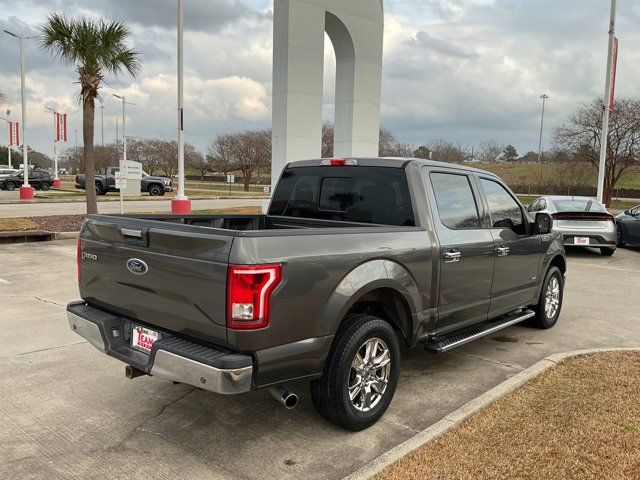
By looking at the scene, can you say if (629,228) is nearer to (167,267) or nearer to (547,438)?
(547,438)

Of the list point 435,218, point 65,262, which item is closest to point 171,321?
point 435,218

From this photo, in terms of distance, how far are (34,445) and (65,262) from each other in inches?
287

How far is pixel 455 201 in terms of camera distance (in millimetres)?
4586

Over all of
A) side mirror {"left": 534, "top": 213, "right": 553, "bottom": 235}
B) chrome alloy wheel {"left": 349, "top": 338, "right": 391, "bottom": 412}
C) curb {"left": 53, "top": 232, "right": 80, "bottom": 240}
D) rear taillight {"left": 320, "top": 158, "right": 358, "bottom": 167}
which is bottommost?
curb {"left": 53, "top": 232, "right": 80, "bottom": 240}

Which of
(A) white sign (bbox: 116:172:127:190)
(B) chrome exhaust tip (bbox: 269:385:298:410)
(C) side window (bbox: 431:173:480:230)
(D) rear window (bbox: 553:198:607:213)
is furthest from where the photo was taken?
(A) white sign (bbox: 116:172:127:190)

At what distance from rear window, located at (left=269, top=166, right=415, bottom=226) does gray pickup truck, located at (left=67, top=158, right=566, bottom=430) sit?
1 cm

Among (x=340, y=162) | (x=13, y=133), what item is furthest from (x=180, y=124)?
(x=13, y=133)

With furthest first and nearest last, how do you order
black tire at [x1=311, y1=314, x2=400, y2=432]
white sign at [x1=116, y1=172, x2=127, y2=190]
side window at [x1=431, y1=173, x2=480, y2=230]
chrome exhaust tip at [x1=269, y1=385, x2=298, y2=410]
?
white sign at [x1=116, y1=172, x2=127, y2=190]
side window at [x1=431, y1=173, x2=480, y2=230]
black tire at [x1=311, y1=314, x2=400, y2=432]
chrome exhaust tip at [x1=269, y1=385, x2=298, y2=410]

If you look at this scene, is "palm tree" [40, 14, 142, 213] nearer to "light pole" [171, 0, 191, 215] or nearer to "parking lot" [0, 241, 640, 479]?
"light pole" [171, 0, 191, 215]

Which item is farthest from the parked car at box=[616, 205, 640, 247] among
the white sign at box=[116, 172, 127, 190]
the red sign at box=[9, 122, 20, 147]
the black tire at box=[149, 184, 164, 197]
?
the red sign at box=[9, 122, 20, 147]

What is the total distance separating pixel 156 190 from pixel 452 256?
33.9 metres

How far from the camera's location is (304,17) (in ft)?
50.5

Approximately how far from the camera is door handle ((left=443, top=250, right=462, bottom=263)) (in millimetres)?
4187

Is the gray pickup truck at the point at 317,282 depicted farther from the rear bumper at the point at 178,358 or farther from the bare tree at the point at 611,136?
the bare tree at the point at 611,136
